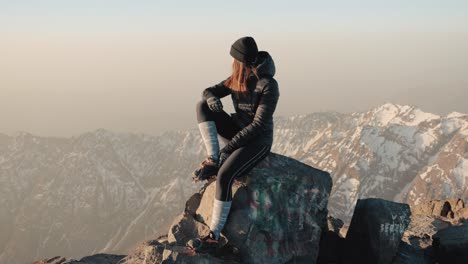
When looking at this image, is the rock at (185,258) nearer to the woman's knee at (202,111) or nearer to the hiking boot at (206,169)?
the hiking boot at (206,169)

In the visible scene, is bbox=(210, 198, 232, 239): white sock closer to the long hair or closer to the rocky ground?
the rocky ground

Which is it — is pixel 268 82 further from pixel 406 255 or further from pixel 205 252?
pixel 406 255

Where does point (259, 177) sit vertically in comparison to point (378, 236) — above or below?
above

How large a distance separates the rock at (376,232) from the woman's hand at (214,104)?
745 cm

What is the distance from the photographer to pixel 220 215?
13578mm

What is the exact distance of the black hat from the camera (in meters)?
13.1

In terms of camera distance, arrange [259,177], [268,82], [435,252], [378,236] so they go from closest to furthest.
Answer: [268,82] < [259,177] < [378,236] < [435,252]

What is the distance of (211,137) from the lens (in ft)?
46.8

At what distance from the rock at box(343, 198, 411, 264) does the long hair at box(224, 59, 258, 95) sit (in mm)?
7277

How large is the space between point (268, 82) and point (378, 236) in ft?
24.5

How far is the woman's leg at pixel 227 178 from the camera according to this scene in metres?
13.4

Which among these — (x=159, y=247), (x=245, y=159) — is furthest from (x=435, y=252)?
(x=159, y=247)

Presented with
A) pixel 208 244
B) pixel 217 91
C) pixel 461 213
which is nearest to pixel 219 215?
pixel 208 244

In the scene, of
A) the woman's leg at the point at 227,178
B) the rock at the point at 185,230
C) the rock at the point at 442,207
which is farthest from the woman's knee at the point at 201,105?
the rock at the point at 442,207
